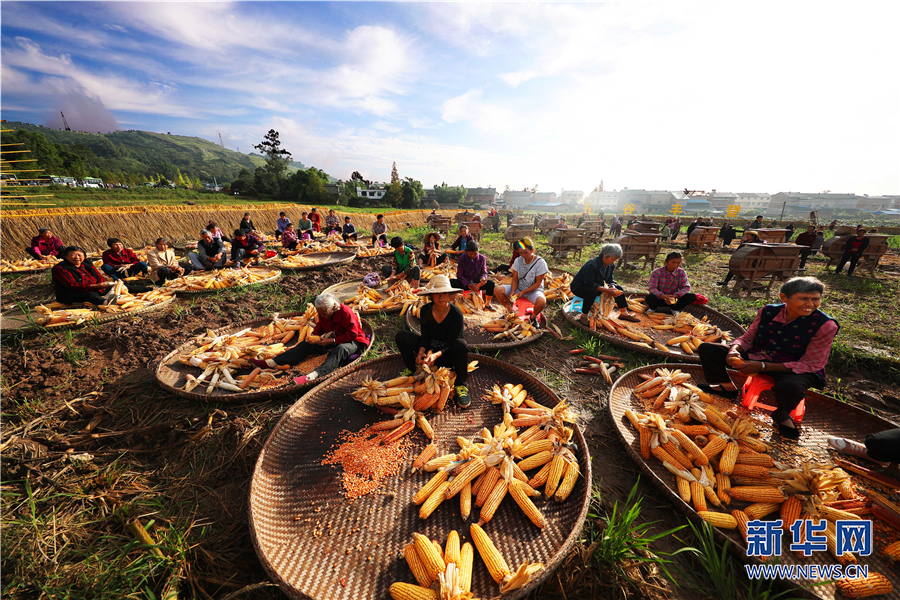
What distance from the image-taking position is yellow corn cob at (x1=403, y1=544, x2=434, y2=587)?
6.51ft

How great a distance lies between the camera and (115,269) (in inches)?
321

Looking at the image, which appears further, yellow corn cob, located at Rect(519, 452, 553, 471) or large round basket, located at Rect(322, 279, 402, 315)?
large round basket, located at Rect(322, 279, 402, 315)

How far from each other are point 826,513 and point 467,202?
213 ft

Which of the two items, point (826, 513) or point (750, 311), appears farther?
point (750, 311)

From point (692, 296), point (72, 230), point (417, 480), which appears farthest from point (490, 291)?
point (72, 230)

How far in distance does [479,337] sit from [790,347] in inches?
158

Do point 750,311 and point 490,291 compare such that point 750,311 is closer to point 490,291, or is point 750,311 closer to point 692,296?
point 692,296

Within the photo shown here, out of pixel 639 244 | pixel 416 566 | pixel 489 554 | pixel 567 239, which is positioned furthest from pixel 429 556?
pixel 567 239

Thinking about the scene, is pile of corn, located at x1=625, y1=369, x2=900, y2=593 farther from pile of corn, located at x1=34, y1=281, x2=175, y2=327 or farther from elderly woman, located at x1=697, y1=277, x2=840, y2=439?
pile of corn, located at x1=34, y1=281, x2=175, y2=327

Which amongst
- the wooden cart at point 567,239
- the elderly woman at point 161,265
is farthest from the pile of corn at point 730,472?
the elderly woman at point 161,265

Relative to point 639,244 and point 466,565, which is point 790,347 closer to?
point 466,565

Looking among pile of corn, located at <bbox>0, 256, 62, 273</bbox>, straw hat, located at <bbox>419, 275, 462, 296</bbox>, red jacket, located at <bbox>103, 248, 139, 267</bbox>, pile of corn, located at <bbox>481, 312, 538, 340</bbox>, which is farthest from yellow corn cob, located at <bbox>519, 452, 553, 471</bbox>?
pile of corn, located at <bbox>0, 256, 62, 273</bbox>

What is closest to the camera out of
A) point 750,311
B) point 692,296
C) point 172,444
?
point 172,444

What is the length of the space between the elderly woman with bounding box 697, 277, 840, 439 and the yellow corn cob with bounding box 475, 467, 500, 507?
3.18 meters
